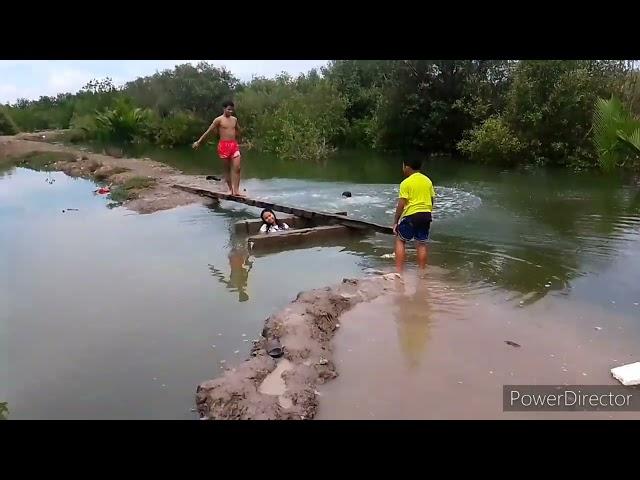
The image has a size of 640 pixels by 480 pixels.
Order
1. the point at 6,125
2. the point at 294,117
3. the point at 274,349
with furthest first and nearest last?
the point at 6,125 → the point at 294,117 → the point at 274,349

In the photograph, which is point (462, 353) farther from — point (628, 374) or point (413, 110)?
point (413, 110)

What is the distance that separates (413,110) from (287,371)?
2255cm

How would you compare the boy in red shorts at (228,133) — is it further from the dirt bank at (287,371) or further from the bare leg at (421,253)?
the dirt bank at (287,371)

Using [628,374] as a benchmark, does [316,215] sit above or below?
above

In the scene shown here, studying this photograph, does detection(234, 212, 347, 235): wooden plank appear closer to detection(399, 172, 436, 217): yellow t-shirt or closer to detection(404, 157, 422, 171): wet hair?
detection(399, 172, 436, 217): yellow t-shirt

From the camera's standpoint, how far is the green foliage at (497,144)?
19625 mm

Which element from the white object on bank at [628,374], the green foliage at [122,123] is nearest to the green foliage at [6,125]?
the green foliage at [122,123]

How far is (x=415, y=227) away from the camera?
22.3 feet

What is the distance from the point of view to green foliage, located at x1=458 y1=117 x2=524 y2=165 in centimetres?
1962

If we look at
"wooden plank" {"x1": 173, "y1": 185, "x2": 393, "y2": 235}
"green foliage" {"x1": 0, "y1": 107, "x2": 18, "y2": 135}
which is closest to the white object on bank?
"wooden plank" {"x1": 173, "y1": 185, "x2": 393, "y2": 235}

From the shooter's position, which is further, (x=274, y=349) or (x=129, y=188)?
(x=129, y=188)

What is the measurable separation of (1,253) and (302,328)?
606 centimetres

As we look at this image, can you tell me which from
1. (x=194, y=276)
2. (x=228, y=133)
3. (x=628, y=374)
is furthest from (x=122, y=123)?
(x=628, y=374)

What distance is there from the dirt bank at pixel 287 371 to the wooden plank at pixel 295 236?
8.49 feet
